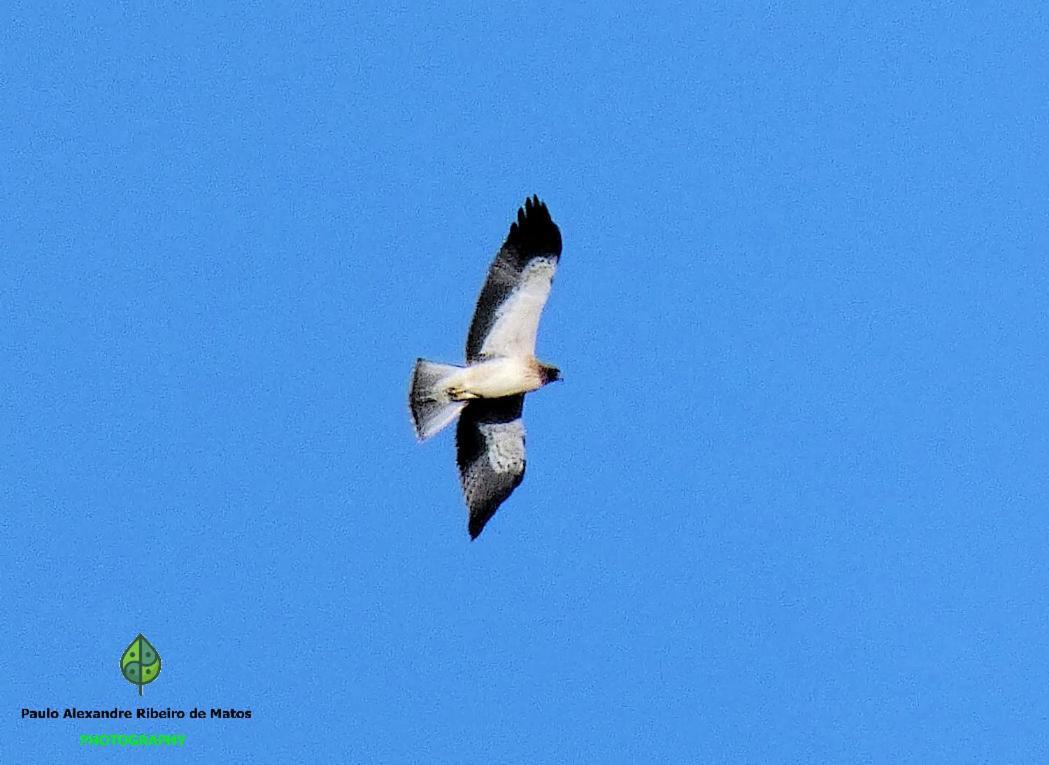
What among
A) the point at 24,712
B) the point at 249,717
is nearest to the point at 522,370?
the point at 249,717

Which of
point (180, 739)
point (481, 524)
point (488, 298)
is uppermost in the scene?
point (488, 298)

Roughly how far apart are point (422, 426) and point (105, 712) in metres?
3.81

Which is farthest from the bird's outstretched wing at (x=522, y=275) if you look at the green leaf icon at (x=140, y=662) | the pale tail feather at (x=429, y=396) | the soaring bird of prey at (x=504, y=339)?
the green leaf icon at (x=140, y=662)

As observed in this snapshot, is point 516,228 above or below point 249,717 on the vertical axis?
above

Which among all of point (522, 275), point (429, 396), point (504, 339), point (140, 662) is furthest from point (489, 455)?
point (140, 662)

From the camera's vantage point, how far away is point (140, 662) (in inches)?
736

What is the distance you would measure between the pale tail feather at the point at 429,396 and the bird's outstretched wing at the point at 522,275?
1.34 feet

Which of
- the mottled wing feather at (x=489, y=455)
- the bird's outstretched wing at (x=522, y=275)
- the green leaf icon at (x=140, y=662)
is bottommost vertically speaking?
the green leaf icon at (x=140, y=662)

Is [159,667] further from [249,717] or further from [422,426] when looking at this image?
[422,426]

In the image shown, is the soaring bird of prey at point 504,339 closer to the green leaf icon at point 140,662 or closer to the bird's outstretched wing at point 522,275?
the bird's outstretched wing at point 522,275

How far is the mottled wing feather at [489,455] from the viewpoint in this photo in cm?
1867

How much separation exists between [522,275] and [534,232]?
15.6 inches

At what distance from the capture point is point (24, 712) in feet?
59.1

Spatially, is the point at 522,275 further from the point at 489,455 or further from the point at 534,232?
the point at 489,455
